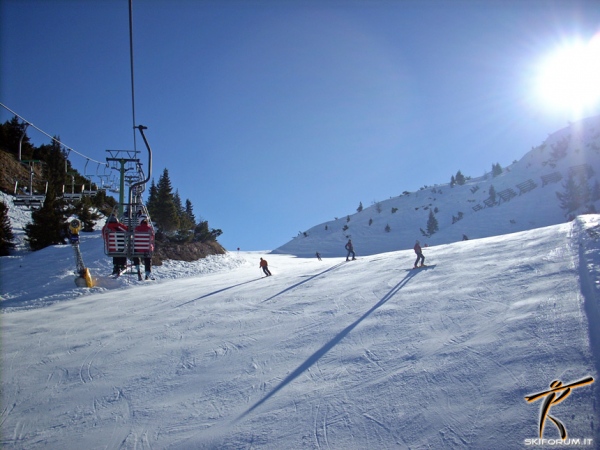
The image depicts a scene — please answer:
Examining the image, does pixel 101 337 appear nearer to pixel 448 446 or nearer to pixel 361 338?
pixel 361 338

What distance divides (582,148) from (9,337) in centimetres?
8277

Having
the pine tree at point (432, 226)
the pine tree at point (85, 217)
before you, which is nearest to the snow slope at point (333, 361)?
the pine tree at point (85, 217)

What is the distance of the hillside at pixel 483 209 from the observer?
45.9 meters

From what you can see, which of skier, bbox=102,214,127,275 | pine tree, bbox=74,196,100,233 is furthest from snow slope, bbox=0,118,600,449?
pine tree, bbox=74,196,100,233

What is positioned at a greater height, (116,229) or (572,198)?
(572,198)

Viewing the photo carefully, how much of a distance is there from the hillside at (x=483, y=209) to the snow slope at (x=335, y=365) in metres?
37.0

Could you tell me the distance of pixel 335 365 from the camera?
6.81 metres

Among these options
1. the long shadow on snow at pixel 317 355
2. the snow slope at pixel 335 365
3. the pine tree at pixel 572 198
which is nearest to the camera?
the snow slope at pixel 335 365

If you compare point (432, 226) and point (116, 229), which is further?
point (432, 226)

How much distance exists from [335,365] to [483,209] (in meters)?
57.8

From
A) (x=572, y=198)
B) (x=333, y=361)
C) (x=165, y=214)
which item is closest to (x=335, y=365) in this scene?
(x=333, y=361)

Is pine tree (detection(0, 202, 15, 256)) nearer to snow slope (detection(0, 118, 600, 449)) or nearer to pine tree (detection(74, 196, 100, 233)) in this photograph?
pine tree (detection(74, 196, 100, 233))
